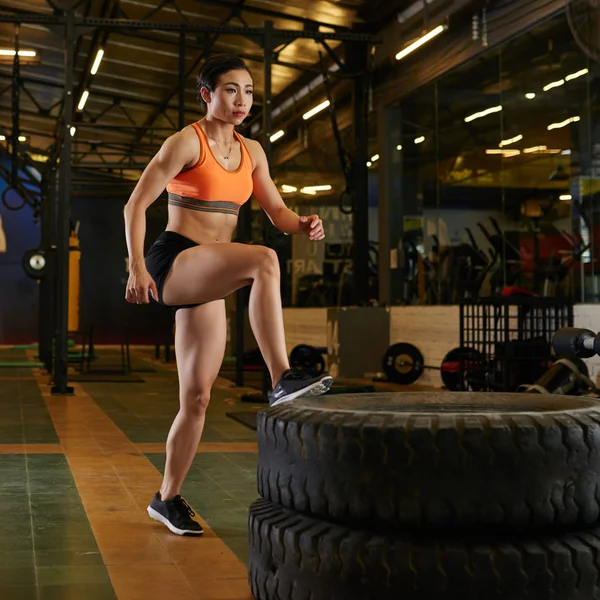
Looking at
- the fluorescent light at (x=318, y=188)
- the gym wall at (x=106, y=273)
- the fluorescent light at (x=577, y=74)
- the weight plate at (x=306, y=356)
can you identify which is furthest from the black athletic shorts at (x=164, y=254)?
the gym wall at (x=106, y=273)

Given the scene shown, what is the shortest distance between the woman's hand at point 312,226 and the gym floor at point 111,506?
3.38 ft

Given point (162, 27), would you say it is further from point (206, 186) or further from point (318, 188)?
point (206, 186)

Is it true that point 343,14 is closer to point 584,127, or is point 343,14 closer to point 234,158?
point 584,127

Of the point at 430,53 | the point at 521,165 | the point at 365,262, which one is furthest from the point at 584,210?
the point at 365,262

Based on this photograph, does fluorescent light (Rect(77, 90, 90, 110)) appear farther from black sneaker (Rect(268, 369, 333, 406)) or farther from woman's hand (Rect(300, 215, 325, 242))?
black sneaker (Rect(268, 369, 333, 406))

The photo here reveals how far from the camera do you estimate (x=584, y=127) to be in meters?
8.30

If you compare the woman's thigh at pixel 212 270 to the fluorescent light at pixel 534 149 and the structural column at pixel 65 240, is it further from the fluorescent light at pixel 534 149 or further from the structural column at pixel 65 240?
the structural column at pixel 65 240

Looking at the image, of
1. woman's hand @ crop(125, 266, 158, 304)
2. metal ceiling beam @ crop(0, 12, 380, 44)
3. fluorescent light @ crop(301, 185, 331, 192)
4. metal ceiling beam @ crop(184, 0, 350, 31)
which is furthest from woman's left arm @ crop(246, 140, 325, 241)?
fluorescent light @ crop(301, 185, 331, 192)

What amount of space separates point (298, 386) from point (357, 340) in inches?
375

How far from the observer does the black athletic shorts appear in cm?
311

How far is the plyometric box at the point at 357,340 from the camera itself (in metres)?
12.1

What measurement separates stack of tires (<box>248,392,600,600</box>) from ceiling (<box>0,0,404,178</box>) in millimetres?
8237

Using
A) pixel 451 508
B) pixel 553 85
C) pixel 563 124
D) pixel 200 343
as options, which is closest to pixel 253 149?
pixel 200 343

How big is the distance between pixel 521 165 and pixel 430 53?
8.99ft
